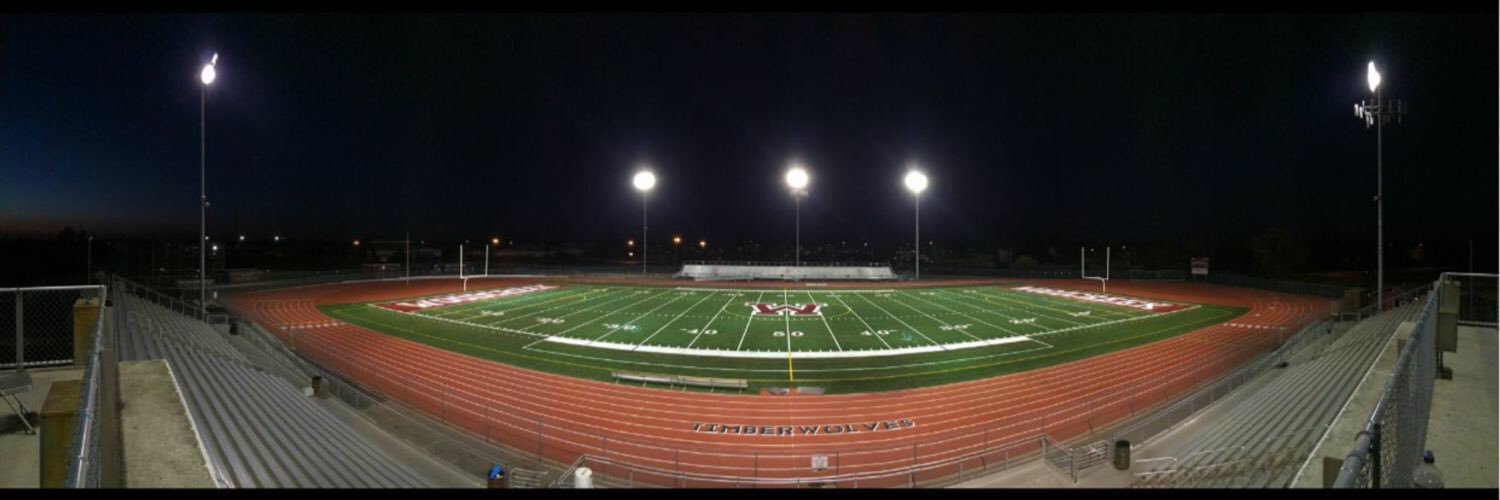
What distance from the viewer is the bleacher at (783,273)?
50.8 meters

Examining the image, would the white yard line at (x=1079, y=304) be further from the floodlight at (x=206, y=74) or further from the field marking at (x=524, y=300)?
the floodlight at (x=206, y=74)

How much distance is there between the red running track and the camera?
1157 cm

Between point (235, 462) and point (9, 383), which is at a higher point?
point (9, 383)

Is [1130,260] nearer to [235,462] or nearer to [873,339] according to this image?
[873,339]

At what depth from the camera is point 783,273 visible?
167 ft

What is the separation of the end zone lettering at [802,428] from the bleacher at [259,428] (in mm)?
5748

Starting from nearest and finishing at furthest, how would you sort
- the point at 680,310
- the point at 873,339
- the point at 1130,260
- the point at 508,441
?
the point at 508,441 → the point at 873,339 → the point at 680,310 → the point at 1130,260

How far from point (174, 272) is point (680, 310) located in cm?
3734

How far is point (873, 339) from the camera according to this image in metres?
22.4

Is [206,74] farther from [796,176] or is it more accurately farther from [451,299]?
[796,176]

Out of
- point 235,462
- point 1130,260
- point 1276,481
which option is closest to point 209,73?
point 235,462

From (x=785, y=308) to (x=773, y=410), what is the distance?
17.0 metres

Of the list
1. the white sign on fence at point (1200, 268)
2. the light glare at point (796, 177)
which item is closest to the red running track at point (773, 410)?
the light glare at point (796, 177)

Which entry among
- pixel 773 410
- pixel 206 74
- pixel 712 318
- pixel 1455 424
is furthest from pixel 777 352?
pixel 206 74
